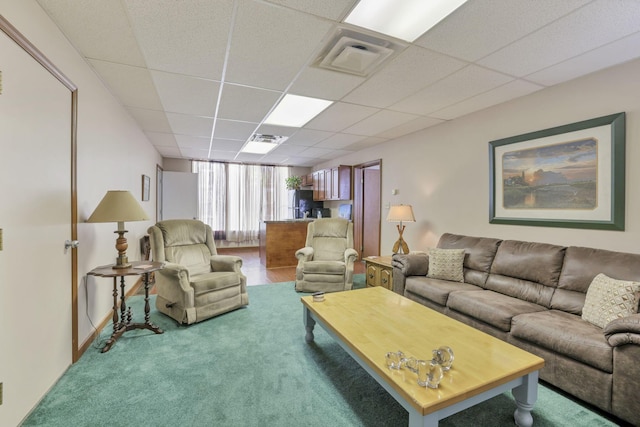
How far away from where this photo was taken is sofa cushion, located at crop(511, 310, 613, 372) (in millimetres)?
1665

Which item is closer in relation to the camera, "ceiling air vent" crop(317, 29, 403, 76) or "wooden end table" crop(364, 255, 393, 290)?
"ceiling air vent" crop(317, 29, 403, 76)

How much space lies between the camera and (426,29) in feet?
6.19

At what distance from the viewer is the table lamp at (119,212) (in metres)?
2.29

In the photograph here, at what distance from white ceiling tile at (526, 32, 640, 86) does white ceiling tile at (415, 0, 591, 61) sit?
0.68m

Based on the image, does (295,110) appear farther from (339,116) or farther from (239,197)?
(239,197)

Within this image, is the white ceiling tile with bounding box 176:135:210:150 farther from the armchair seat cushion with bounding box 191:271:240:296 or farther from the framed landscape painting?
the framed landscape painting

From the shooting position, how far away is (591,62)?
88.5 inches

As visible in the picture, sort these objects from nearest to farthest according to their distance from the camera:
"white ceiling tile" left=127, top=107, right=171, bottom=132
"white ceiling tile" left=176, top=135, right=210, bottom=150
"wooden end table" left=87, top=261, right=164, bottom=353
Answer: "wooden end table" left=87, top=261, right=164, bottom=353 → "white ceiling tile" left=127, top=107, right=171, bottom=132 → "white ceiling tile" left=176, top=135, right=210, bottom=150

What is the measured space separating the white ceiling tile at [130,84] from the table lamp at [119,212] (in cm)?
108

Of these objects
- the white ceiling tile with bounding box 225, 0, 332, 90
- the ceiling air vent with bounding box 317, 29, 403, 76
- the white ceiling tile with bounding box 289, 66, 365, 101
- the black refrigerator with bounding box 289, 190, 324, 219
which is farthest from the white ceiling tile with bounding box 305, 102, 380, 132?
the black refrigerator with bounding box 289, 190, 324, 219

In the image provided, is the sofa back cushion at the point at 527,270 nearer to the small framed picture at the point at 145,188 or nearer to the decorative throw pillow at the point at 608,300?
the decorative throw pillow at the point at 608,300

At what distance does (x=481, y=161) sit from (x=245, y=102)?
2.88m

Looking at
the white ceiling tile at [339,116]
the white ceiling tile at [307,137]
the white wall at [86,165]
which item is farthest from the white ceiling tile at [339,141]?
the white wall at [86,165]

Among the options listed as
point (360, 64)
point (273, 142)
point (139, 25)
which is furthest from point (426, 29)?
point (273, 142)
